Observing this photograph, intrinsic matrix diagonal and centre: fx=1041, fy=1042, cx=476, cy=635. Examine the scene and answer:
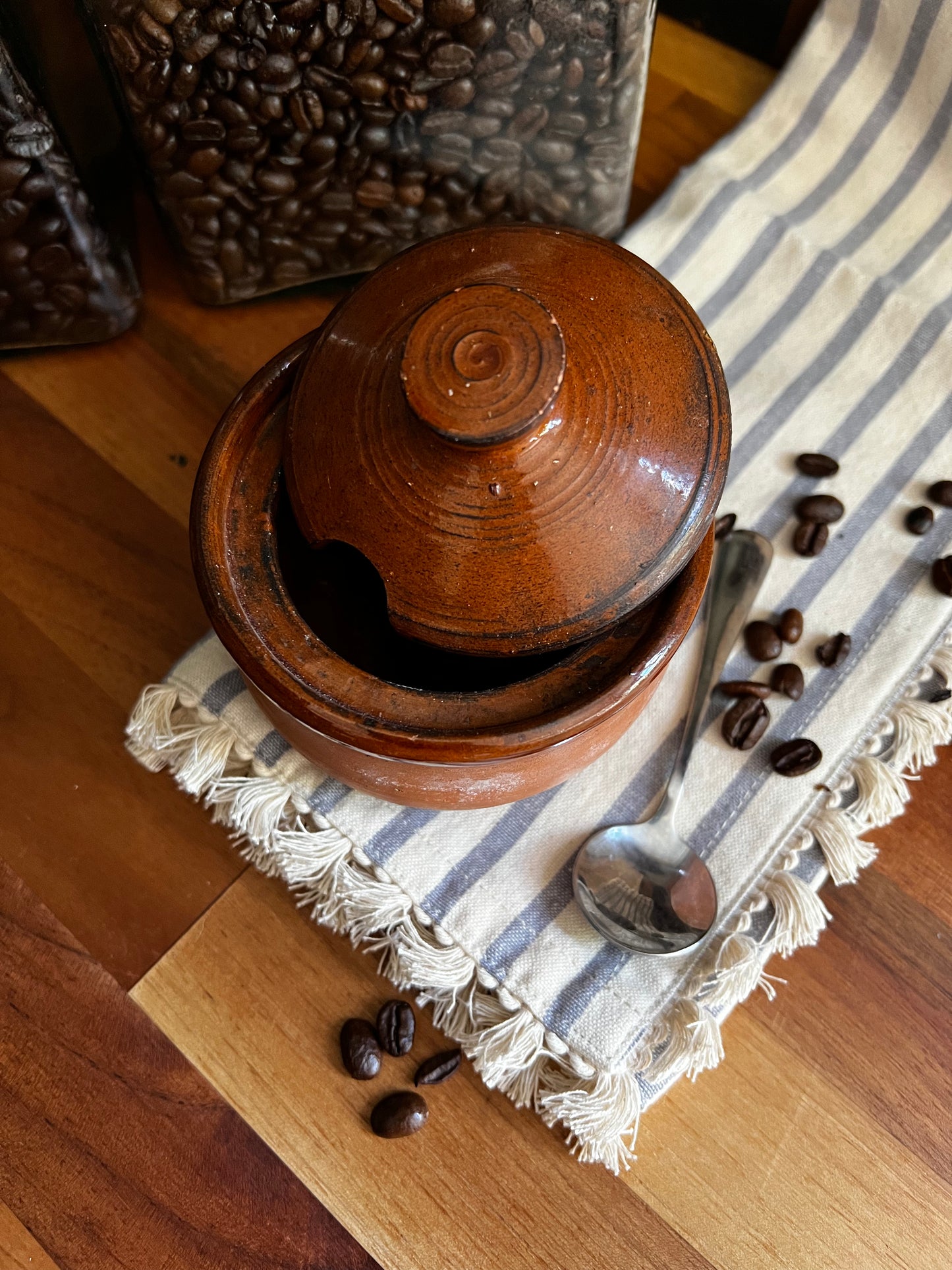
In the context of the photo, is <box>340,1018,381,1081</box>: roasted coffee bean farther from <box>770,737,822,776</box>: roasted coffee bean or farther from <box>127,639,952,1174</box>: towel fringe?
<box>770,737,822,776</box>: roasted coffee bean

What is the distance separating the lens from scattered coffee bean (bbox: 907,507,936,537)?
929 mm

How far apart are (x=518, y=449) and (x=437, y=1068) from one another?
1.60ft

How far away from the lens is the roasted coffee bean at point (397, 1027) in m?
0.80

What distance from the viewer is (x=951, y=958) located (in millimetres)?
846

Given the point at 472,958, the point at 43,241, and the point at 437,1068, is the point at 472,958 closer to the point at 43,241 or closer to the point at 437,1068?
the point at 437,1068

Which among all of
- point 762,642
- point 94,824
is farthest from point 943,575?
point 94,824

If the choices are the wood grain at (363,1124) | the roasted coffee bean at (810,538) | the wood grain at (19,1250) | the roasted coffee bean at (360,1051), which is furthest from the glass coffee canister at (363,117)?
the wood grain at (19,1250)

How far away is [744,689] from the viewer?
864 millimetres

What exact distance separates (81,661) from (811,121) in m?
0.94

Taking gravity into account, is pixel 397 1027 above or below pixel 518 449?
below

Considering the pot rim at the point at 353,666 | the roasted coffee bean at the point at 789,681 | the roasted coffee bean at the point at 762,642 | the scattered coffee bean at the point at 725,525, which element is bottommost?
the roasted coffee bean at the point at 789,681

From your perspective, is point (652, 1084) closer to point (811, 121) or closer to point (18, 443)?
point (18, 443)

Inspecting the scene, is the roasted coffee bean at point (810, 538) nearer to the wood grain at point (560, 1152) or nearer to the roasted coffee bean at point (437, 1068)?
the wood grain at point (560, 1152)

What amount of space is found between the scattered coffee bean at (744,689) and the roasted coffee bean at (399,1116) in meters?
0.41
